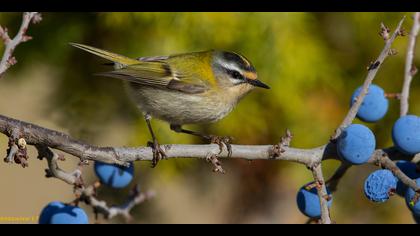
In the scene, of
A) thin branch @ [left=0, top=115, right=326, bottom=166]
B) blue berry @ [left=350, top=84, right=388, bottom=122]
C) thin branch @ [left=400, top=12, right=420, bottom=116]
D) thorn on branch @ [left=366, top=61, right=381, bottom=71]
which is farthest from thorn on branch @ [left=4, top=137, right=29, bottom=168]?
thin branch @ [left=400, top=12, right=420, bottom=116]

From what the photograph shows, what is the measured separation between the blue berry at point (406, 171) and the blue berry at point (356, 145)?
0.67ft

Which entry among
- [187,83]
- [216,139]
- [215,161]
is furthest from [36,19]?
A: [187,83]

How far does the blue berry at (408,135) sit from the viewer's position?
2115 mm

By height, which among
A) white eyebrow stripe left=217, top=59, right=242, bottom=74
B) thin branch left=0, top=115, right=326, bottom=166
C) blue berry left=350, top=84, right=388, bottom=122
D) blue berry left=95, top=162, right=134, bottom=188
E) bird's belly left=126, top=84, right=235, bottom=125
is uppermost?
white eyebrow stripe left=217, top=59, right=242, bottom=74

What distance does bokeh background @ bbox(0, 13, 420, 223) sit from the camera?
3555 mm

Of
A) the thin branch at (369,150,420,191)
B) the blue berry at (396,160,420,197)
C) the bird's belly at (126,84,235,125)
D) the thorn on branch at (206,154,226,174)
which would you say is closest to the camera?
the thin branch at (369,150,420,191)

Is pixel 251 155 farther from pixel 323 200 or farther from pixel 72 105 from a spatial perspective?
pixel 72 105

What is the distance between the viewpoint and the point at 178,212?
4379 millimetres

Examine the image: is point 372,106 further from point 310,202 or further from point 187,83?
point 187,83

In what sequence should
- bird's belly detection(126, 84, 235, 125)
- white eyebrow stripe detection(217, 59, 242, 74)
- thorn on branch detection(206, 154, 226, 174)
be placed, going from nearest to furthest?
thorn on branch detection(206, 154, 226, 174)
bird's belly detection(126, 84, 235, 125)
white eyebrow stripe detection(217, 59, 242, 74)

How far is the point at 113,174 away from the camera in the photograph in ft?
7.98

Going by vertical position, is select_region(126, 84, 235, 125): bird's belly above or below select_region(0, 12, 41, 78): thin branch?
above

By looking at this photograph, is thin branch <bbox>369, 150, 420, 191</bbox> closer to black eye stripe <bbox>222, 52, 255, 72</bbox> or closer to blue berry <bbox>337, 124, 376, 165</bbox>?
blue berry <bbox>337, 124, 376, 165</bbox>

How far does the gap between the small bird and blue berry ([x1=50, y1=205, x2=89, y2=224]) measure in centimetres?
86
